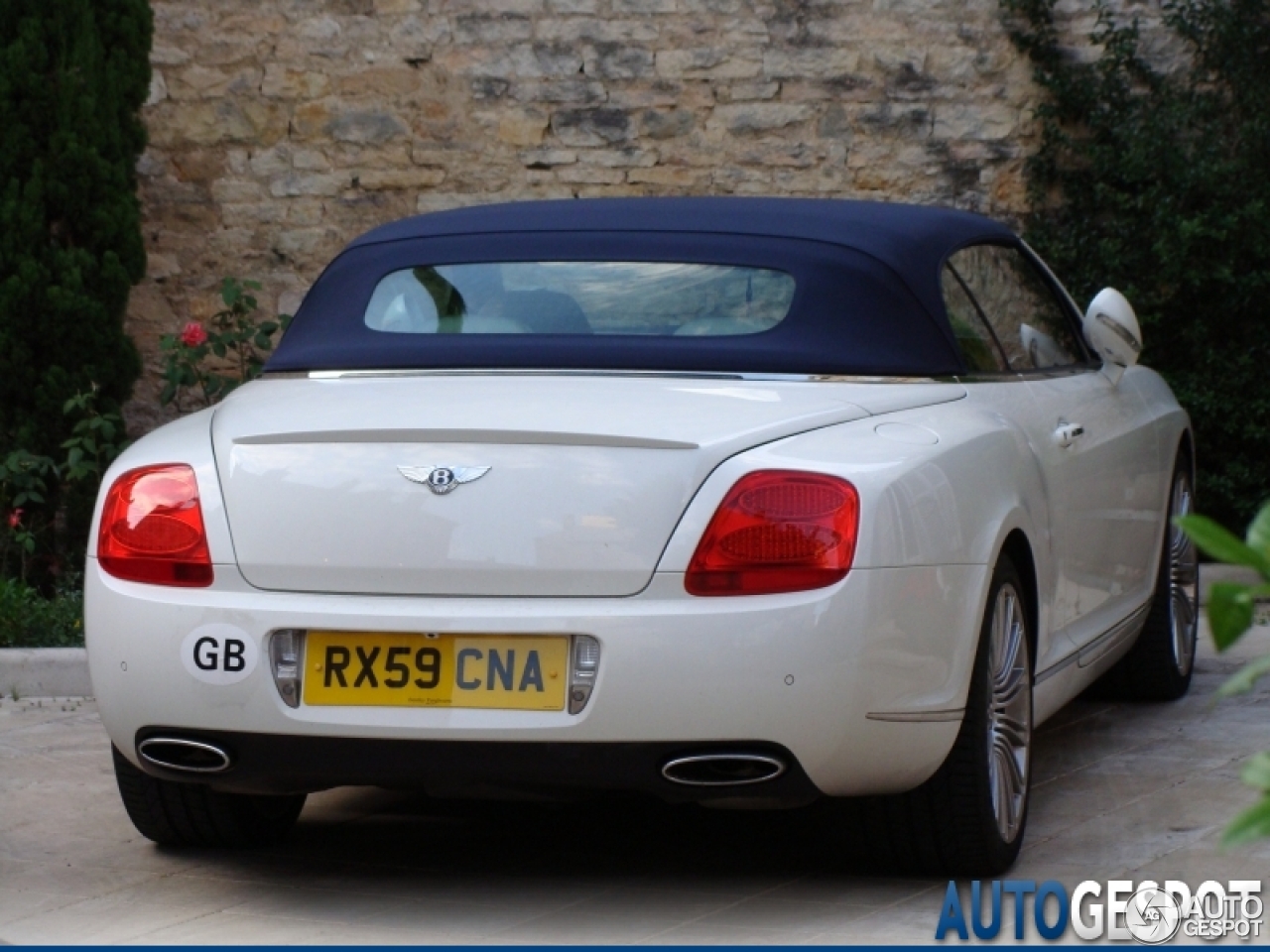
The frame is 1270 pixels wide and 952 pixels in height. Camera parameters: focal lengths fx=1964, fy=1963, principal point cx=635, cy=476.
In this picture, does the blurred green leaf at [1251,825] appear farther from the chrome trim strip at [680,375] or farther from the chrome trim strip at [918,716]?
the chrome trim strip at [680,375]

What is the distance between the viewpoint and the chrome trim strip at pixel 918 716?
351 cm

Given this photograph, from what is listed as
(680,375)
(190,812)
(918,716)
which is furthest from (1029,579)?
(190,812)

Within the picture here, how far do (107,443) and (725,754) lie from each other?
530 centimetres

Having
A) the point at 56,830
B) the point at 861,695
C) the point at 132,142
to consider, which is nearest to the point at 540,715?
the point at 861,695

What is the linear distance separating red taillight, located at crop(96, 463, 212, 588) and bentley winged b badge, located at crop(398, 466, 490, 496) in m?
0.44

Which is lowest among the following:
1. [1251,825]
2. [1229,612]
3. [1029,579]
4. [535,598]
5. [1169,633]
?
[1169,633]

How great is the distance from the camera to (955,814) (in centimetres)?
380

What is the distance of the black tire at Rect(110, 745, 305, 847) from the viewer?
4211 mm

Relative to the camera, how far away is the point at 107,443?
816 centimetres

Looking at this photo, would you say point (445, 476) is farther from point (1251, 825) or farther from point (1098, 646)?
point (1251, 825)

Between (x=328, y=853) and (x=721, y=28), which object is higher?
(x=721, y=28)

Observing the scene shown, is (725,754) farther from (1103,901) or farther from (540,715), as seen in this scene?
(1103,901)

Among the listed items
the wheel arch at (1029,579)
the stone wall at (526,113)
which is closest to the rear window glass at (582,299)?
the wheel arch at (1029,579)

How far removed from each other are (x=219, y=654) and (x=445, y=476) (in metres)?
0.53
